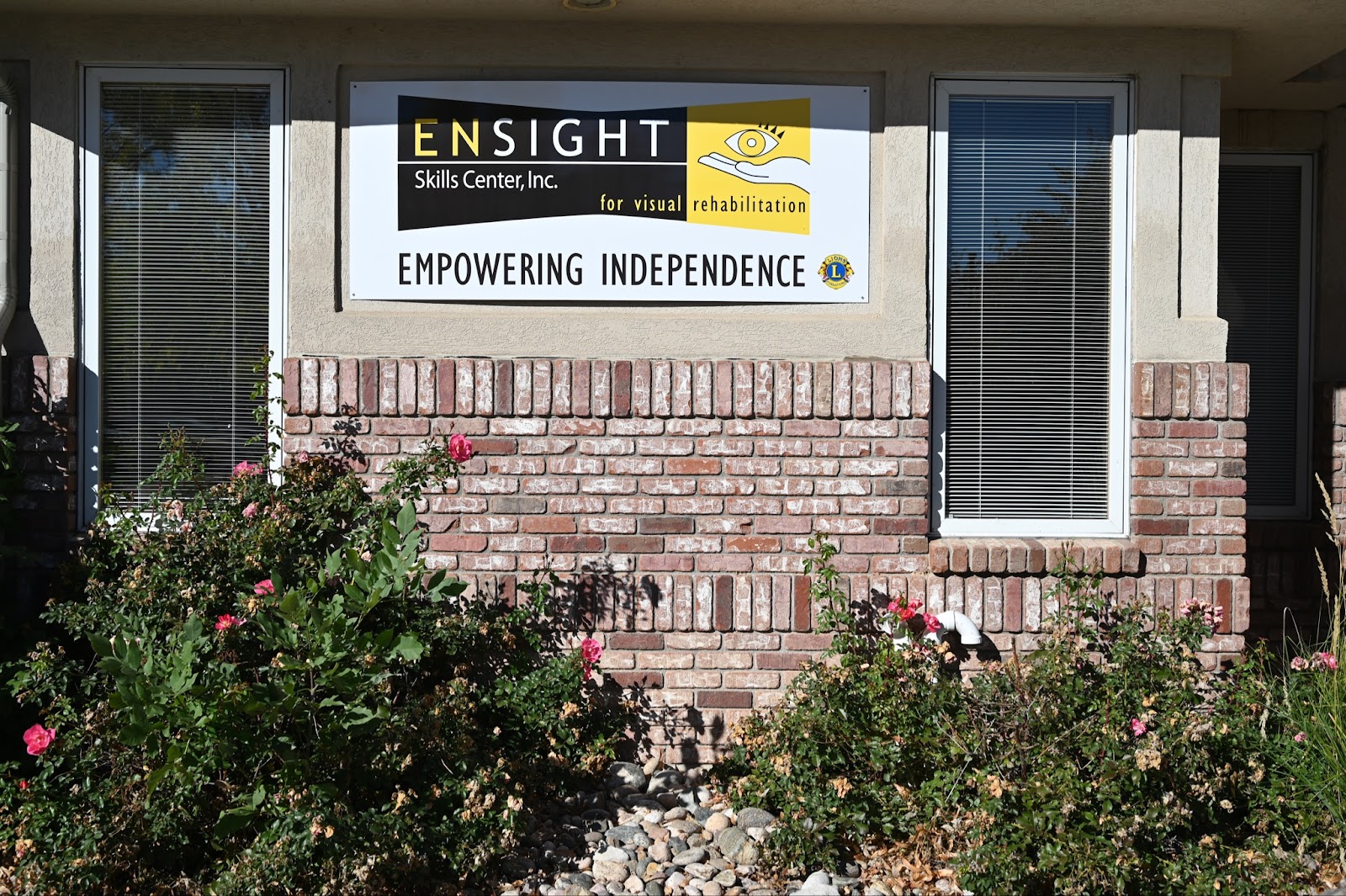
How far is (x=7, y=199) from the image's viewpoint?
4.79 metres

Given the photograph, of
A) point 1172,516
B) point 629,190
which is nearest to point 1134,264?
point 1172,516

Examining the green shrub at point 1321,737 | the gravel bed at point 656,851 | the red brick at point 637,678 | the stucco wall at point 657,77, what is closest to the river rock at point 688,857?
the gravel bed at point 656,851

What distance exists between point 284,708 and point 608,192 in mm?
2591

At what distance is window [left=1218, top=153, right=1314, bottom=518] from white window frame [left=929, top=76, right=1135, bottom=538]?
1.43 m

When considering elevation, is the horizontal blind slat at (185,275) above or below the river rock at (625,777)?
above

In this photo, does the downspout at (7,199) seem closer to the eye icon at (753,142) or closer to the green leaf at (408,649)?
the green leaf at (408,649)

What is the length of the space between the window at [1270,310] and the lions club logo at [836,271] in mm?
2520

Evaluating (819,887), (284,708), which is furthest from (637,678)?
(284,708)

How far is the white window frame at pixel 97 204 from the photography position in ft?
16.3

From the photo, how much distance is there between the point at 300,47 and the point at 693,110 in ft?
5.81

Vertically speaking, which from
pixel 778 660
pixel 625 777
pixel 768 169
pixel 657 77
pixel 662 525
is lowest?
pixel 625 777

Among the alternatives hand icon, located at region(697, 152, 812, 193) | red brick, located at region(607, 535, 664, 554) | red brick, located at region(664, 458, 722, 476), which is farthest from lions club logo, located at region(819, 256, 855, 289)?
red brick, located at region(607, 535, 664, 554)

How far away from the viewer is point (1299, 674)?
4430 mm

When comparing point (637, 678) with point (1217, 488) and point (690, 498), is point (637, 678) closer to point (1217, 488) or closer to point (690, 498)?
point (690, 498)
